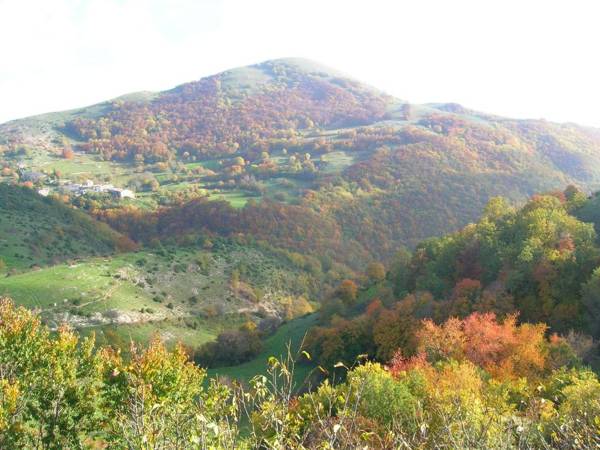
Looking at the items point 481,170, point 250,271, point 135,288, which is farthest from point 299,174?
point 135,288

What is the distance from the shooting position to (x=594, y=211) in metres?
57.2

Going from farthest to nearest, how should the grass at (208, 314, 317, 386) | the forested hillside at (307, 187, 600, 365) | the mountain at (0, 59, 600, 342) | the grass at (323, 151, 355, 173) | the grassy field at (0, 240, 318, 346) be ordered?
1. the grass at (323, 151, 355, 173)
2. the mountain at (0, 59, 600, 342)
3. the grassy field at (0, 240, 318, 346)
4. the grass at (208, 314, 317, 386)
5. the forested hillside at (307, 187, 600, 365)

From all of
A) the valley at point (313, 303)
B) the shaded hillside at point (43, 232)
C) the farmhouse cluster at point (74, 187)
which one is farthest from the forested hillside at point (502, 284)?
the farmhouse cluster at point (74, 187)

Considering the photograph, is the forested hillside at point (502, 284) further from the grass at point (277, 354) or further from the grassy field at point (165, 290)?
the grassy field at point (165, 290)

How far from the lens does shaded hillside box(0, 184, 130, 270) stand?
306ft

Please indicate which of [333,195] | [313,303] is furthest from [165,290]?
[333,195]

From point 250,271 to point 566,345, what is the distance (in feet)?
250

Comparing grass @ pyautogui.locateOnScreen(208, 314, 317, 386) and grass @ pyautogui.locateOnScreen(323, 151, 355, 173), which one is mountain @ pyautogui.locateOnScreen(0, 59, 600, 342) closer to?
grass @ pyautogui.locateOnScreen(323, 151, 355, 173)

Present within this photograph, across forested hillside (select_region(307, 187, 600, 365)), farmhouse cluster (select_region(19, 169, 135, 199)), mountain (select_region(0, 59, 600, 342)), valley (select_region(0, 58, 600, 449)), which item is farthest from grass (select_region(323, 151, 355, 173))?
forested hillside (select_region(307, 187, 600, 365))

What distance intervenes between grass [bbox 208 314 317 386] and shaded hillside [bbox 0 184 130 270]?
48931 millimetres

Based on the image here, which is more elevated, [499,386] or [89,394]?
[89,394]

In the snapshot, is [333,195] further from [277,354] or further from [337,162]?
[277,354]

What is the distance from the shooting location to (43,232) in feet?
339

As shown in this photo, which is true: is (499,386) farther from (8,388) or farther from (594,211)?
(594,211)
